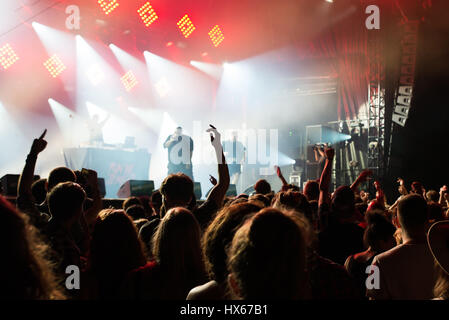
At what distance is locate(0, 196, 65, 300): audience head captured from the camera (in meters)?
0.88

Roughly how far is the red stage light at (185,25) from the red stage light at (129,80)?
2695mm

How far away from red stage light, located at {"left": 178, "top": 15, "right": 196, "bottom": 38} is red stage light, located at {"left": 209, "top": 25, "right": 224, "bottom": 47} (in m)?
0.75

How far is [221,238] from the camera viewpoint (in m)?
1.53

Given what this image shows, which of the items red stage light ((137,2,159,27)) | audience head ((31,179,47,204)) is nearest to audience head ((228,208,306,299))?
audience head ((31,179,47,204))

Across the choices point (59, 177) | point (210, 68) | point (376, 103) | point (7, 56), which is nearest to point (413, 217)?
point (59, 177)

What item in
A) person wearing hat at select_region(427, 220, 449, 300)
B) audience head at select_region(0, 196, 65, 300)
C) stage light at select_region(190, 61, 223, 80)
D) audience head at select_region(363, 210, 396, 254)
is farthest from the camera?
stage light at select_region(190, 61, 223, 80)

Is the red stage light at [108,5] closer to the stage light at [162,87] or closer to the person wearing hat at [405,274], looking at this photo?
the stage light at [162,87]

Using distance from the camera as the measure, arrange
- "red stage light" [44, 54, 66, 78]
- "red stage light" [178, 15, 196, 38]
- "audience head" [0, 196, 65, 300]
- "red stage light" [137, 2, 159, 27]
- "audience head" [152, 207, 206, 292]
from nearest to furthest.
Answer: "audience head" [0, 196, 65, 300]
"audience head" [152, 207, 206, 292]
"red stage light" [137, 2, 159, 27]
"red stage light" [44, 54, 66, 78]
"red stage light" [178, 15, 196, 38]

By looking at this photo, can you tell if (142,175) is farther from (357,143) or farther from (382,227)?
(382,227)

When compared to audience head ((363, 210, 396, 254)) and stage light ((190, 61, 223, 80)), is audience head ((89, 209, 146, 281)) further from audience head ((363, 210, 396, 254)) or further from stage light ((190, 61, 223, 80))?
stage light ((190, 61, 223, 80))

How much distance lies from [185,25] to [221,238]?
10.4 metres

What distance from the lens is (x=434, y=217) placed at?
314 cm

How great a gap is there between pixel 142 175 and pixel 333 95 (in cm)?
673

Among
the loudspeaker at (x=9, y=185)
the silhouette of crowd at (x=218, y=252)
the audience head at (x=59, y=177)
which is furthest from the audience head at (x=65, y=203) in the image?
the loudspeaker at (x=9, y=185)
